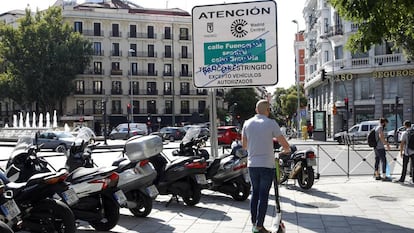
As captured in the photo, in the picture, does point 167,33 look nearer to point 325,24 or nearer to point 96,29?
point 96,29

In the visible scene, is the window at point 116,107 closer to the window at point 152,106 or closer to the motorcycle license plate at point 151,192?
the window at point 152,106

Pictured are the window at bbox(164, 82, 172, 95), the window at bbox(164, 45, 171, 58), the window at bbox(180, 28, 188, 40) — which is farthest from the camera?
the window at bbox(180, 28, 188, 40)

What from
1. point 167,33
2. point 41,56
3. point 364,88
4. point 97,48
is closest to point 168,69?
point 167,33

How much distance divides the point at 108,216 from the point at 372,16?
503 cm

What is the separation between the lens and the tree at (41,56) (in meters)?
64.4

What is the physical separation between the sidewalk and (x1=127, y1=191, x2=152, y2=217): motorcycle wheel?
125 mm

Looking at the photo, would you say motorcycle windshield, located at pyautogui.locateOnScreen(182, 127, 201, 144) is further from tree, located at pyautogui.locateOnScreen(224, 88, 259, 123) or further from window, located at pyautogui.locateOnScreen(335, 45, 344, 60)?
tree, located at pyautogui.locateOnScreen(224, 88, 259, 123)

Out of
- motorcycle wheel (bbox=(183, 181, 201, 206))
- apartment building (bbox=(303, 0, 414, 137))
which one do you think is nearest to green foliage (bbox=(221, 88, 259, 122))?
apartment building (bbox=(303, 0, 414, 137))

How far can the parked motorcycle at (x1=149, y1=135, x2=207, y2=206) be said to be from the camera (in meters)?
9.09

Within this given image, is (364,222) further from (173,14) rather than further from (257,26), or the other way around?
(173,14)

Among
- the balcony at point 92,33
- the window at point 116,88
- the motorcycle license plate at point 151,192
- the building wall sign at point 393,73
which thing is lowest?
the motorcycle license plate at point 151,192

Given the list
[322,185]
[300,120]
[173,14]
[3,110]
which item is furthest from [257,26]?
[3,110]

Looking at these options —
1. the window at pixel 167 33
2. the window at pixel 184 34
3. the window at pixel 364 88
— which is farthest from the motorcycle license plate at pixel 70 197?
the window at pixel 184 34

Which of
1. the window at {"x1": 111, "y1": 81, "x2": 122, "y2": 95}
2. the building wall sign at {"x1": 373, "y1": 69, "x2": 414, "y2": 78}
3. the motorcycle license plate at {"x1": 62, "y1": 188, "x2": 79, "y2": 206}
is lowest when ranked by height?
the motorcycle license plate at {"x1": 62, "y1": 188, "x2": 79, "y2": 206}
